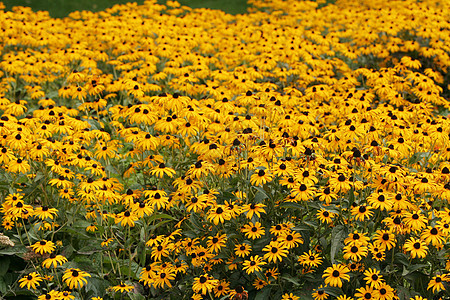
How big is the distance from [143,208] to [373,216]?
6.92ft

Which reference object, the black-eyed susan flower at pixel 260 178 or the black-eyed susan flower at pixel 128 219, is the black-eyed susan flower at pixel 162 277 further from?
the black-eyed susan flower at pixel 260 178

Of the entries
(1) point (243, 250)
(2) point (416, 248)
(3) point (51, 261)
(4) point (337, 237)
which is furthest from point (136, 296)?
(2) point (416, 248)

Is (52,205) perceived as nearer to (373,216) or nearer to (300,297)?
(300,297)

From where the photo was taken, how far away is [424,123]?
595cm

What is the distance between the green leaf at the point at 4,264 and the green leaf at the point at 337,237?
3.22 metres

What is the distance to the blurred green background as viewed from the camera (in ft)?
58.7

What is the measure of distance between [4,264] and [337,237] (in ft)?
10.8

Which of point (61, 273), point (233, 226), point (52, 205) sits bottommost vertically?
point (61, 273)

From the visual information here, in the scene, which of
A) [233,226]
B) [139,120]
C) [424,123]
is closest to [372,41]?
[424,123]

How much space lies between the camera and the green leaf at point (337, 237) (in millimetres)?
4078

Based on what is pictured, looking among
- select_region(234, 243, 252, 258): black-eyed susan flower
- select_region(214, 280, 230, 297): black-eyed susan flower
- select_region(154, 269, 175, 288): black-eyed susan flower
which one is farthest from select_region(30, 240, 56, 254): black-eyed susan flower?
select_region(234, 243, 252, 258): black-eyed susan flower

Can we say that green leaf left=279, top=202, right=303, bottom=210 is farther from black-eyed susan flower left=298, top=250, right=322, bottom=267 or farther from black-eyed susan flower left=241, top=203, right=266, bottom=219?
black-eyed susan flower left=298, top=250, right=322, bottom=267

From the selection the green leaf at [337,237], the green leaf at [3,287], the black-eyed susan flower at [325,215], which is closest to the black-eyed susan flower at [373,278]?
the green leaf at [337,237]

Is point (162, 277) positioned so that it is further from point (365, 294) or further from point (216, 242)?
point (365, 294)
